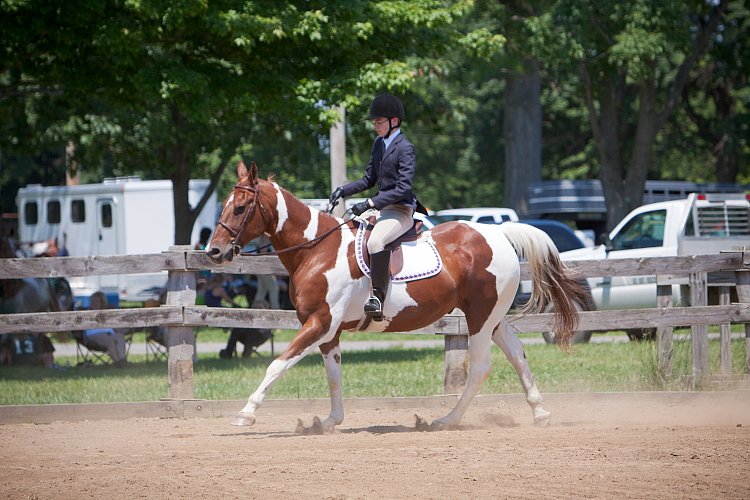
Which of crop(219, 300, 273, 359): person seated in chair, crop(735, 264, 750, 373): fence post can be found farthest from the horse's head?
crop(219, 300, 273, 359): person seated in chair

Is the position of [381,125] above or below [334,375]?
above

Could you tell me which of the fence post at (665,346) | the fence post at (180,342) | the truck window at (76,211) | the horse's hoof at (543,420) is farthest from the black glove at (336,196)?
the truck window at (76,211)

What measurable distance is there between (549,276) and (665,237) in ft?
25.6

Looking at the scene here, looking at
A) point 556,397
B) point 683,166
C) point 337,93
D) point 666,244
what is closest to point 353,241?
point 556,397

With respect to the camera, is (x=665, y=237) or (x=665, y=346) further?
(x=665, y=237)

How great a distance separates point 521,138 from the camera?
29.8m

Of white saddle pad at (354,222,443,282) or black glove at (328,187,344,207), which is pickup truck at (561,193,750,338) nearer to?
white saddle pad at (354,222,443,282)

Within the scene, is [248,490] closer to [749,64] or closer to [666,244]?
[666,244]

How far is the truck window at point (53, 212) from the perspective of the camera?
99.9 ft

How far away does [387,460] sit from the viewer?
7.03m

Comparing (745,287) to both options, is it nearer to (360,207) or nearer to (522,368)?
(522,368)

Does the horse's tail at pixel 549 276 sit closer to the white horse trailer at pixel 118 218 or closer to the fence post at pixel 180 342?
the fence post at pixel 180 342

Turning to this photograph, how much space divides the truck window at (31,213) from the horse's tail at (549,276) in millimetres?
24596

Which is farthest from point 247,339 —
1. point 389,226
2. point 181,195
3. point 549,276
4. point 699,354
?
point 181,195
